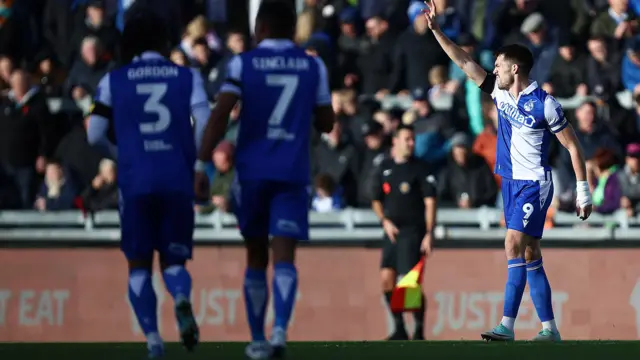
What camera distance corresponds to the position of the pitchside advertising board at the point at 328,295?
725 inches

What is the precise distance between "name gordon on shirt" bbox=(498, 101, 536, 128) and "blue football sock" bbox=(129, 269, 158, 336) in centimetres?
314

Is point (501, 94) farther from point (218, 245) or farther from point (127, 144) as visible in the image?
point (218, 245)

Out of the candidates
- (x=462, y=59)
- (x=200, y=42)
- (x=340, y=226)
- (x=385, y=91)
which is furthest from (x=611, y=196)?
(x=462, y=59)

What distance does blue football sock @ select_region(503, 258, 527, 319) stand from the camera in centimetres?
1197

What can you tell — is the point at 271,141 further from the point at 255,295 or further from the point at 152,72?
Result: the point at 255,295

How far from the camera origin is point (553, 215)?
18.2m

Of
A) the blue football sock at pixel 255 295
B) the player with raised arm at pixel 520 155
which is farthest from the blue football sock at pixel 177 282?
the player with raised arm at pixel 520 155

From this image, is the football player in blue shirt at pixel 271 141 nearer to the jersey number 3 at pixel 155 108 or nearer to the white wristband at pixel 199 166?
the white wristband at pixel 199 166

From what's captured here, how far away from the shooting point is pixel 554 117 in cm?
1177

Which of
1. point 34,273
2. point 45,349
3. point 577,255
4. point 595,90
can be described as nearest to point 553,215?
point 577,255

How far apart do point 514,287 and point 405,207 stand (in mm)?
5519

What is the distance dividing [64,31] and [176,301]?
11.4 meters

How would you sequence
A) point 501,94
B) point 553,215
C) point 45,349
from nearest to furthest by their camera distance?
point 45,349
point 501,94
point 553,215

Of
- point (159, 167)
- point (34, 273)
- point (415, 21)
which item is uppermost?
point (415, 21)
